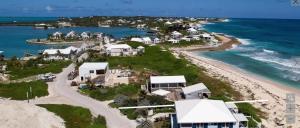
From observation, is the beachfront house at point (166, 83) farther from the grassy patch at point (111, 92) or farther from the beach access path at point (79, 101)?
the beach access path at point (79, 101)

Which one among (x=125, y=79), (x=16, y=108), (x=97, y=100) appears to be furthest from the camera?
(x=125, y=79)

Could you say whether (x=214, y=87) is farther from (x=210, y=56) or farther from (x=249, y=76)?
(x=210, y=56)

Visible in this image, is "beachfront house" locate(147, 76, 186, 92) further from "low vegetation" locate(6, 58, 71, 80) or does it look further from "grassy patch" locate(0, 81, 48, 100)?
"low vegetation" locate(6, 58, 71, 80)

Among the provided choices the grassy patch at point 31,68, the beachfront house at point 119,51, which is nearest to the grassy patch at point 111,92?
the grassy patch at point 31,68

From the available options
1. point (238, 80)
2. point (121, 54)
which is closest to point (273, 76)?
point (238, 80)

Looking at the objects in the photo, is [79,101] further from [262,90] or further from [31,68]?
[262,90]

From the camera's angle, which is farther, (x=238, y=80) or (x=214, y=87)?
(x=238, y=80)
